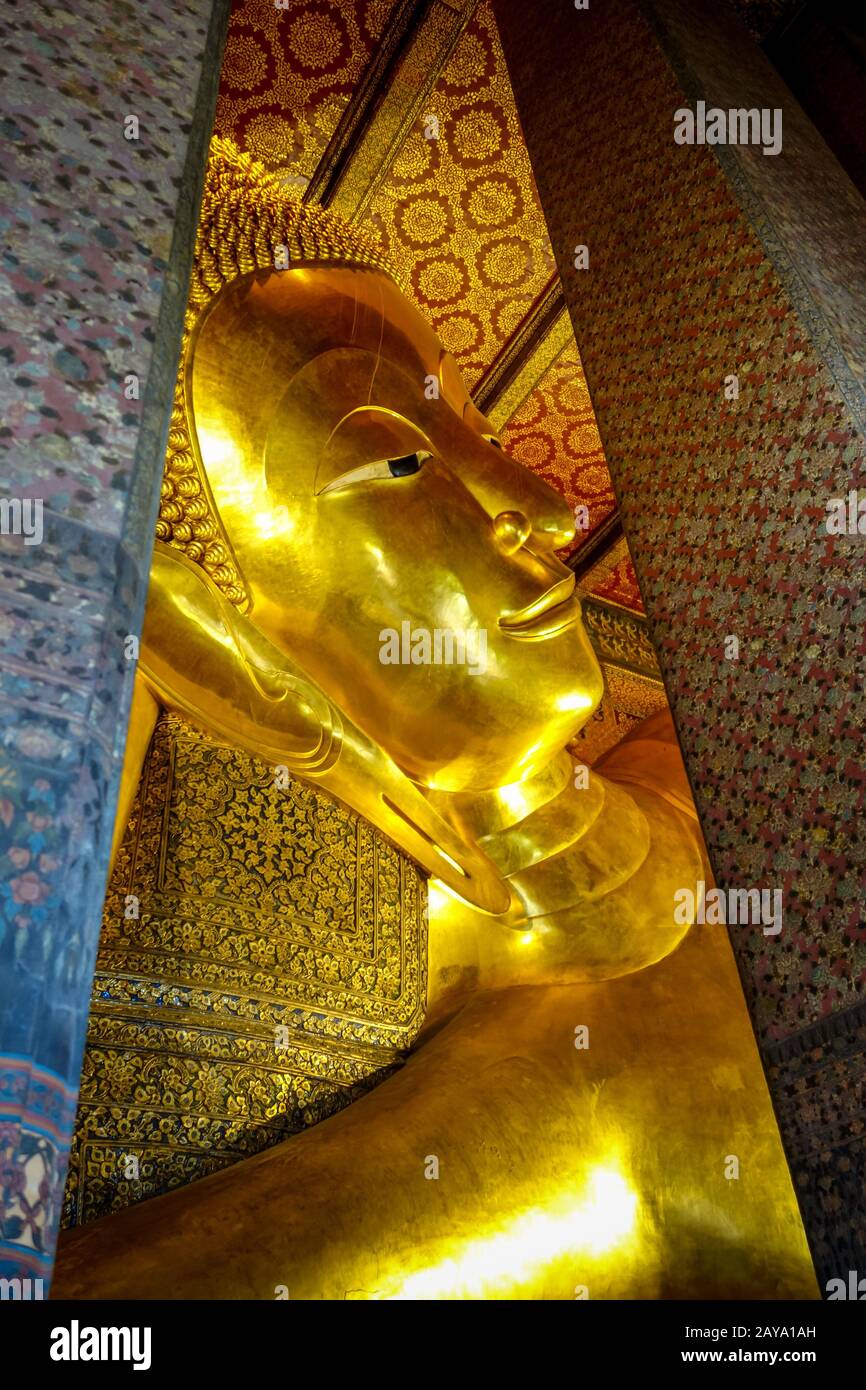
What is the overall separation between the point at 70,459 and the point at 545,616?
1547 millimetres

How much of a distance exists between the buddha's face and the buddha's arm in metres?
A: 0.59

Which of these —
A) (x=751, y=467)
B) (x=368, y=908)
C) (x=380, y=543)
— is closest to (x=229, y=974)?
(x=368, y=908)

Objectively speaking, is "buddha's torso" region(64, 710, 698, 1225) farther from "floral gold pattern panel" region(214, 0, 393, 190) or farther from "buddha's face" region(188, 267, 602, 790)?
"floral gold pattern panel" region(214, 0, 393, 190)

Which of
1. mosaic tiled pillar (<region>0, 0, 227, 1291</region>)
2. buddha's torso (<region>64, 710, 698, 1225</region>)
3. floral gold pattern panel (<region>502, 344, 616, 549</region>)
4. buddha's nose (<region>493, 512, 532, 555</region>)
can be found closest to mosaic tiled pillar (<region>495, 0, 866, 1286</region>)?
buddha's nose (<region>493, 512, 532, 555</region>)

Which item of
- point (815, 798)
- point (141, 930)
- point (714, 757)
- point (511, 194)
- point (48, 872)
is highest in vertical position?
point (511, 194)

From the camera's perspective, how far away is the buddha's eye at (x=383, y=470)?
7.61 ft

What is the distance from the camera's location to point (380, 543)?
7.58 feet

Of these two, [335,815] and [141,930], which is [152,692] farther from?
[335,815]

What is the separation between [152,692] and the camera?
2129 mm

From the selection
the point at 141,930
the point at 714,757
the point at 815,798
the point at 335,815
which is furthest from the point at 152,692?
the point at 815,798

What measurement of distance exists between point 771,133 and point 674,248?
0.33m

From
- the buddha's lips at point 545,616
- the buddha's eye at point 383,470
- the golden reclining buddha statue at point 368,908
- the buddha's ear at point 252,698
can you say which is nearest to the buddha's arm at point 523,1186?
the golden reclining buddha statue at point 368,908

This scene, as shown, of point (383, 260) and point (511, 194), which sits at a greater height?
point (511, 194)

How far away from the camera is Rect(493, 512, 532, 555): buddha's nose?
2.41 meters
